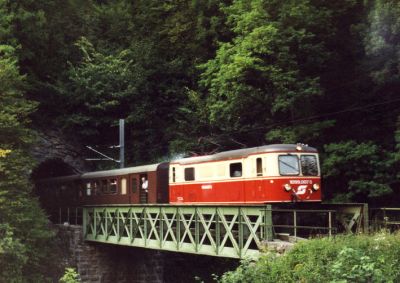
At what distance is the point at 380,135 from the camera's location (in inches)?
1184

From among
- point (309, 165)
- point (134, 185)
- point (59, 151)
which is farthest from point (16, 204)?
point (59, 151)

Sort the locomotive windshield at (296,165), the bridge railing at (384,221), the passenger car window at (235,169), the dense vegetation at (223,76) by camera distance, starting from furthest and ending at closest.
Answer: the dense vegetation at (223,76) < the passenger car window at (235,169) < the locomotive windshield at (296,165) < the bridge railing at (384,221)

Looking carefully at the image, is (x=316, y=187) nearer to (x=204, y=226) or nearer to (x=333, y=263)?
(x=204, y=226)

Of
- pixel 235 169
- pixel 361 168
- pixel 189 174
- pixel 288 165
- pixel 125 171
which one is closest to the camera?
pixel 288 165

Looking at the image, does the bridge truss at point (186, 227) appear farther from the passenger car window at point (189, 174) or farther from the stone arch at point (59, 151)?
Result: the stone arch at point (59, 151)

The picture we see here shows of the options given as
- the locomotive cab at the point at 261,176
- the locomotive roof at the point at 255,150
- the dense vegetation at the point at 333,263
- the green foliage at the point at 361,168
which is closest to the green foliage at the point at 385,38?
the green foliage at the point at 361,168

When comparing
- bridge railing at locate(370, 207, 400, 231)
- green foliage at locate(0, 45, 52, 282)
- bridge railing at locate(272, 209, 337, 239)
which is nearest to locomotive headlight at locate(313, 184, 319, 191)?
A: bridge railing at locate(272, 209, 337, 239)

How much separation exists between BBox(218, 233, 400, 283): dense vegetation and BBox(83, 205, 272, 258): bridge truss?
205 centimetres

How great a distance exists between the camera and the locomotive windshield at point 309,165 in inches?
797

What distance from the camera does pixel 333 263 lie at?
485 inches

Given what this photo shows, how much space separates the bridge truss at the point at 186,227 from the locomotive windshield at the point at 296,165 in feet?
6.81

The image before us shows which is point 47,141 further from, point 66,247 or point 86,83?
point 66,247

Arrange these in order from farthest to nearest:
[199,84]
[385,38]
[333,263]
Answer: [199,84] < [385,38] < [333,263]

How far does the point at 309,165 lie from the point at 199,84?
15.4 m
